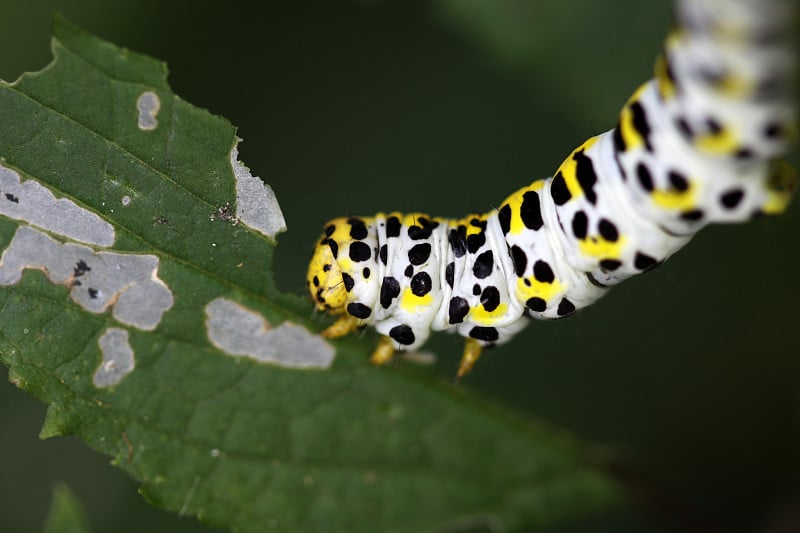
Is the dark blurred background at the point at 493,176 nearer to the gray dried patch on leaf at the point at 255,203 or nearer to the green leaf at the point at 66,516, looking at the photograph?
the gray dried patch on leaf at the point at 255,203

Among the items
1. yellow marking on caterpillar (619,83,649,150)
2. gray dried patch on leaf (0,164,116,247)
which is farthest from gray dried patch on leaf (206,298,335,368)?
yellow marking on caterpillar (619,83,649,150)

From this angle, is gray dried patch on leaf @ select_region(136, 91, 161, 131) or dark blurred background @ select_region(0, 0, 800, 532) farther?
dark blurred background @ select_region(0, 0, 800, 532)

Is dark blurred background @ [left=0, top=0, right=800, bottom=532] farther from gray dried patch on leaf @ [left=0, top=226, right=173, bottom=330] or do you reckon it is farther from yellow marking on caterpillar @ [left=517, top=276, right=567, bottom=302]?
gray dried patch on leaf @ [left=0, top=226, right=173, bottom=330]

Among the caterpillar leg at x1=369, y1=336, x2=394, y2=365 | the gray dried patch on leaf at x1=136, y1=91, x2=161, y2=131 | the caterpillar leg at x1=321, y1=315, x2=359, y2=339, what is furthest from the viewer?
the caterpillar leg at x1=369, y1=336, x2=394, y2=365

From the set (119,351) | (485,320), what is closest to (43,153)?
(119,351)

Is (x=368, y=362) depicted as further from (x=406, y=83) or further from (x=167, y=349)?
(x=406, y=83)

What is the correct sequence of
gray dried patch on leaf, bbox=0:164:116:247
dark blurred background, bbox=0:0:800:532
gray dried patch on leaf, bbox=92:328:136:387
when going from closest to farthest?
gray dried patch on leaf, bbox=0:164:116:247
gray dried patch on leaf, bbox=92:328:136:387
dark blurred background, bbox=0:0:800:532
